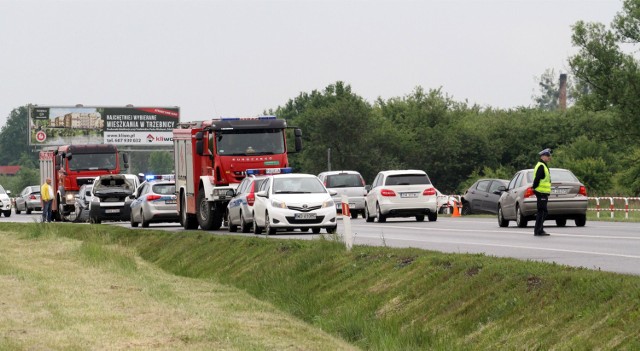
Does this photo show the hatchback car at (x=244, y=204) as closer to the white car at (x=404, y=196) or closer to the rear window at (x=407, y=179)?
the white car at (x=404, y=196)

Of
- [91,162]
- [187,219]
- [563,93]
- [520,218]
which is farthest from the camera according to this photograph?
[563,93]

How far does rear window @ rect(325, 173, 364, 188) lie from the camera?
50.8m

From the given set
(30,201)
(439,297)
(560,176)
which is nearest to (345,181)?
(560,176)

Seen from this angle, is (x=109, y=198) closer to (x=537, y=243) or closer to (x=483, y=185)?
(x=483, y=185)

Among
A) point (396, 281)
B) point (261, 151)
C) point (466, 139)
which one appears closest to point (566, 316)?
point (396, 281)

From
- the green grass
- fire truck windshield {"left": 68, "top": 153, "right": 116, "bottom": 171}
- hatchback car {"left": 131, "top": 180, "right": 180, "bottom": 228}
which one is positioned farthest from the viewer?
fire truck windshield {"left": 68, "top": 153, "right": 116, "bottom": 171}

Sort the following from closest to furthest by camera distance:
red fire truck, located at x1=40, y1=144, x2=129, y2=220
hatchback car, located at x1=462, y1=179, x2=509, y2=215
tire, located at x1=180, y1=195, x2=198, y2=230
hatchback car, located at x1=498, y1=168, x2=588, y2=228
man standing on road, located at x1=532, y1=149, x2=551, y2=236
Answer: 1. man standing on road, located at x1=532, y1=149, x2=551, y2=236
2. hatchback car, located at x1=498, y1=168, x2=588, y2=228
3. tire, located at x1=180, y1=195, x2=198, y2=230
4. hatchback car, located at x1=462, y1=179, x2=509, y2=215
5. red fire truck, located at x1=40, y1=144, x2=129, y2=220

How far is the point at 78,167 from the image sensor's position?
57.5 metres

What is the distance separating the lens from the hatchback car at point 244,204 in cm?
3441

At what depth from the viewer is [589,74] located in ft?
258

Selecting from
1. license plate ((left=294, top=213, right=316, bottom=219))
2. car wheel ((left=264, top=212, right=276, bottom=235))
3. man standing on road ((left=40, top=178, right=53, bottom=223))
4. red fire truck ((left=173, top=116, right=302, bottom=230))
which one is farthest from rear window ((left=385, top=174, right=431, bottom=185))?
man standing on road ((left=40, top=178, right=53, bottom=223))

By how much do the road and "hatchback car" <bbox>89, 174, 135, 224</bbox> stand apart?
17.4 m

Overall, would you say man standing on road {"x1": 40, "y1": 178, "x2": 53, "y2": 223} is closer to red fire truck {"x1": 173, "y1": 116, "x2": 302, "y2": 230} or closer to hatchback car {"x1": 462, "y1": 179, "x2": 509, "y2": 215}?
red fire truck {"x1": 173, "y1": 116, "x2": 302, "y2": 230}

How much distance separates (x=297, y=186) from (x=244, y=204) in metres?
1.73
